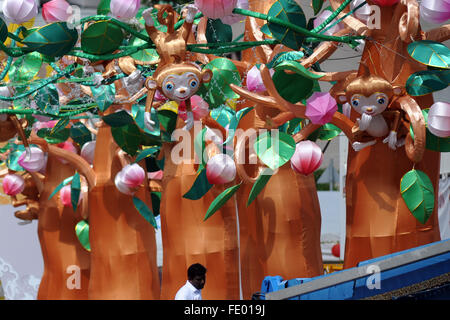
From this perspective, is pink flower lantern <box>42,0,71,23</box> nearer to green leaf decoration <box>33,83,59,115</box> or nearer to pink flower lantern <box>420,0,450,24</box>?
green leaf decoration <box>33,83,59,115</box>

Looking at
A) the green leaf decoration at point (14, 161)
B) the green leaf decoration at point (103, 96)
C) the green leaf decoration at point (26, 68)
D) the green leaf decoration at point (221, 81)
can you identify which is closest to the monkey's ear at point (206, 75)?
the green leaf decoration at point (221, 81)

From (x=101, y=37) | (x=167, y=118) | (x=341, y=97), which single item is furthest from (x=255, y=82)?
(x=101, y=37)

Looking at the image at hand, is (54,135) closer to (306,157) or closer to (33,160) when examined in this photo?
(33,160)

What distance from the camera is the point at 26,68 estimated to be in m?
6.72

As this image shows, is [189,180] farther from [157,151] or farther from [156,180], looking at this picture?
[156,180]

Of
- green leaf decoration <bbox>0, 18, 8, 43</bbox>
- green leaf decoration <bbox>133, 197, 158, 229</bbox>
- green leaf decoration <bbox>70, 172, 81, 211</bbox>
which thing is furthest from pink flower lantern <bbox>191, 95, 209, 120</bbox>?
green leaf decoration <bbox>70, 172, 81, 211</bbox>

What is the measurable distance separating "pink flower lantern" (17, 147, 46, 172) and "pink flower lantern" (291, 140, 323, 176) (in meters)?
3.57

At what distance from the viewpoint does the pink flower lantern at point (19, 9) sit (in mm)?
5234

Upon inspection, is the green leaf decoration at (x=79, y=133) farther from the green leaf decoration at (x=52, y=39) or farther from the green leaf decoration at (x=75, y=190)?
the green leaf decoration at (x=52, y=39)

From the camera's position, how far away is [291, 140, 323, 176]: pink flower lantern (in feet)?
17.6

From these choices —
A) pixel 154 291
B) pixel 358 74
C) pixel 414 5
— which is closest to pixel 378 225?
pixel 358 74

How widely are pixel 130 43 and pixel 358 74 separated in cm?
188

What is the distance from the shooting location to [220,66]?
5961mm

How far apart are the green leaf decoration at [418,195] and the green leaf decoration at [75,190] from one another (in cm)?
378
